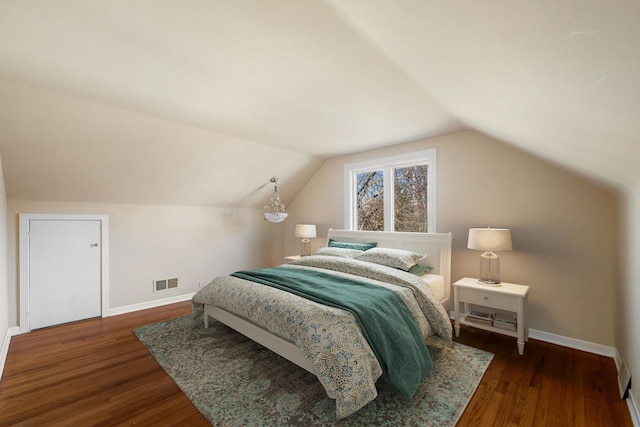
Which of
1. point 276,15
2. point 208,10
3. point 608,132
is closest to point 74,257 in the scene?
point 208,10

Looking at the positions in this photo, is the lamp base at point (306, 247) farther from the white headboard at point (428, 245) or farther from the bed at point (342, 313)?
the white headboard at point (428, 245)

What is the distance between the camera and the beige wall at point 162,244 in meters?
3.38

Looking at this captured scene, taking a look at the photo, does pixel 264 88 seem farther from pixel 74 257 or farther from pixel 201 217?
pixel 74 257

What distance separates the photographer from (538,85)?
1.22m

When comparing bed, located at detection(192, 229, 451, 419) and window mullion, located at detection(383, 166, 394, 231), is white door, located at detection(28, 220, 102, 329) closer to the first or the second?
bed, located at detection(192, 229, 451, 419)

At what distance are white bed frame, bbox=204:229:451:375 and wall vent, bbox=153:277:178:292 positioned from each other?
55.4 inches

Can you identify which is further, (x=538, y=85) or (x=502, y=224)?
(x=502, y=224)

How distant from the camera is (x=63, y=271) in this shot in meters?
3.41

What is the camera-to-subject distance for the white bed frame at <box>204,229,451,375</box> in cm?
218

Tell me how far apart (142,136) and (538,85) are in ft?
11.0

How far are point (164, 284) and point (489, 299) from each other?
165 inches

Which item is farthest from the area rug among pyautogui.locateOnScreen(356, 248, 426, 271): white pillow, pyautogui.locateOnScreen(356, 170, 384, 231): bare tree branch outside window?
pyautogui.locateOnScreen(356, 170, 384, 231): bare tree branch outside window

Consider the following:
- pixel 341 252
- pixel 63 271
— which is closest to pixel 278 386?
pixel 341 252

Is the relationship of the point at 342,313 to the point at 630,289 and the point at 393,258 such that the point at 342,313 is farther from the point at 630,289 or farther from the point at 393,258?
the point at 630,289
